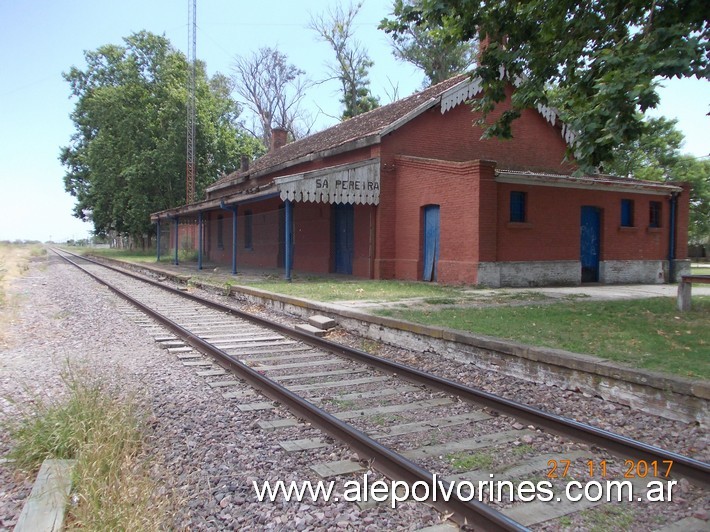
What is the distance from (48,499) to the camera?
3.00 meters

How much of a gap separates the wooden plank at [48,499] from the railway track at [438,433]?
157cm

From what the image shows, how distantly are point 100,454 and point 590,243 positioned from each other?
15.6 metres

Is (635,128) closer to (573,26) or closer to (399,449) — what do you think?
(573,26)

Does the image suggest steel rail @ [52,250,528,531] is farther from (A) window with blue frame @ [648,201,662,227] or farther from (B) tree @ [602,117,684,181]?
(B) tree @ [602,117,684,181]

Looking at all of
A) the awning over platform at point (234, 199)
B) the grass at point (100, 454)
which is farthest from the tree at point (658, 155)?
the grass at point (100, 454)

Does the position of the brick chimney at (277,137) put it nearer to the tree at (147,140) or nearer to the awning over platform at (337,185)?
the tree at (147,140)

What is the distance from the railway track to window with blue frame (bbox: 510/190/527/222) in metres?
8.67

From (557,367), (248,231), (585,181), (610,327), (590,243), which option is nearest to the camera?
(557,367)

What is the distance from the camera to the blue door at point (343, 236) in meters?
17.9

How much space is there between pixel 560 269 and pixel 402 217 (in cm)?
492

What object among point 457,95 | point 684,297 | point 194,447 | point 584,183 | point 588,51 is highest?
point 457,95

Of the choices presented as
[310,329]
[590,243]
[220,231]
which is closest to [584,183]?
[590,243]

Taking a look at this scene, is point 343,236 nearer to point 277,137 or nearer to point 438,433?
point 438,433

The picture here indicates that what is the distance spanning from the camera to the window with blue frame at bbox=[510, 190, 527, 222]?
1423cm
